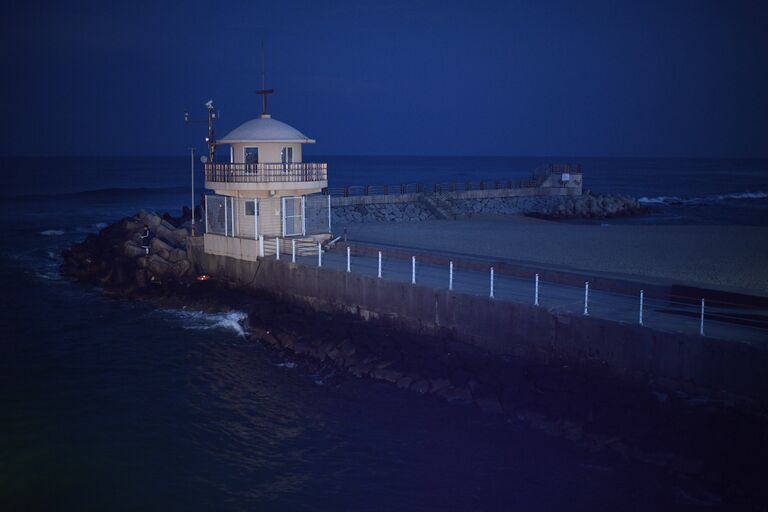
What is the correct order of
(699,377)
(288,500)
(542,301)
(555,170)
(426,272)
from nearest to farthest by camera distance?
(288,500) → (699,377) → (542,301) → (426,272) → (555,170)

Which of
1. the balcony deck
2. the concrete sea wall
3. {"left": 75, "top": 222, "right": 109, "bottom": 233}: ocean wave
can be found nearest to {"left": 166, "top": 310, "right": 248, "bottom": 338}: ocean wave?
the concrete sea wall

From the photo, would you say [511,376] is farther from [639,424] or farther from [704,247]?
[704,247]

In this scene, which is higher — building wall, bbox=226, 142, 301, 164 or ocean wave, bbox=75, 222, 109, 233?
building wall, bbox=226, 142, 301, 164

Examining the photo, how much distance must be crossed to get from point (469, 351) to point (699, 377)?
5.53 meters

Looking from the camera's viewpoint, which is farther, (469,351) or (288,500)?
(469,351)

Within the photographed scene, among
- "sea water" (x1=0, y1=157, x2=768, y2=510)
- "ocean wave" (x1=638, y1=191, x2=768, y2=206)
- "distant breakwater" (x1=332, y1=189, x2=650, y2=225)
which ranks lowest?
"sea water" (x1=0, y1=157, x2=768, y2=510)

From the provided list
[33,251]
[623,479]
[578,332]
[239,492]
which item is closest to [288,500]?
[239,492]

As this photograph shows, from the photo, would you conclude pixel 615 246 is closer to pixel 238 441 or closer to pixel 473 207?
pixel 473 207

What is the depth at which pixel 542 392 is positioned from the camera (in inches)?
596

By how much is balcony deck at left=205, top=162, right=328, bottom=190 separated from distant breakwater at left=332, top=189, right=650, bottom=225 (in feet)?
40.2

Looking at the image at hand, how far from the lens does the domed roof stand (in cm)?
2558

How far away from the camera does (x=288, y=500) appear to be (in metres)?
12.4

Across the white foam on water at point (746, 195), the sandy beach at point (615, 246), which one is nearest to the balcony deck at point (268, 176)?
the sandy beach at point (615, 246)

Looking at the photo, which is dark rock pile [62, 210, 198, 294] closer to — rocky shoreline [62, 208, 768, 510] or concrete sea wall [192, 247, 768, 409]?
rocky shoreline [62, 208, 768, 510]
